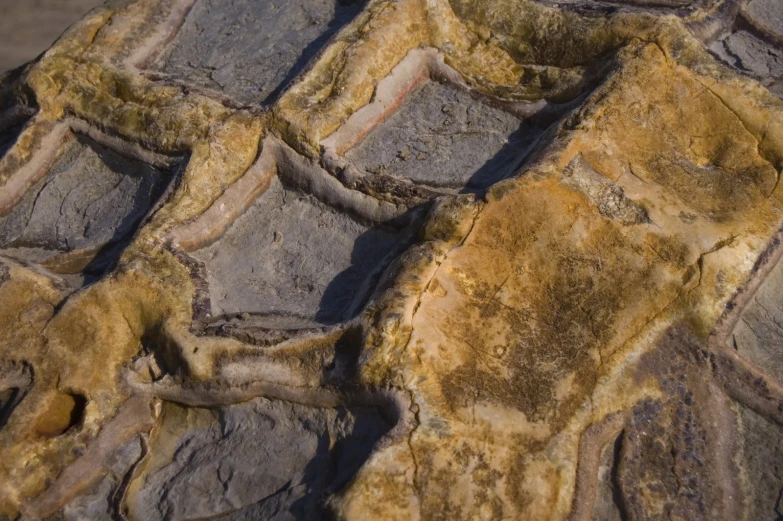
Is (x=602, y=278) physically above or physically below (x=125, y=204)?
below

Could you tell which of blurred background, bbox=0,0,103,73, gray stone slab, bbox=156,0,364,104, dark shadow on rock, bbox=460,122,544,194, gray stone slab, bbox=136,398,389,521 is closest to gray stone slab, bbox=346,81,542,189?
dark shadow on rock, bbox=460,122,544,194

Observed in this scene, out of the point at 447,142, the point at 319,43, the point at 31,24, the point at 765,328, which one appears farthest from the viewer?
the point at 31,24

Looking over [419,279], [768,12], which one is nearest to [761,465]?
[419,279]

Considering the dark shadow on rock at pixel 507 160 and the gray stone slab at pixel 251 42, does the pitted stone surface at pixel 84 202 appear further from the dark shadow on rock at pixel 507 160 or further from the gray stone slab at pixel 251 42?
the dark shadow on rock at pixel 507 160

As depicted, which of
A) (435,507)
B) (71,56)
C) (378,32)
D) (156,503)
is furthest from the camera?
(71,56)

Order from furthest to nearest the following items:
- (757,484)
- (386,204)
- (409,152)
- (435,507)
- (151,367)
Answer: (409,152)
(386,204)
(151,367)
(757,484)
(435,507)

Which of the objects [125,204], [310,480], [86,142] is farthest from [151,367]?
[86,142]

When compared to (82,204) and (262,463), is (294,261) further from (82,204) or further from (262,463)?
(82,204)

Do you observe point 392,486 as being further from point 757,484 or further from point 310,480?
point 757,484
